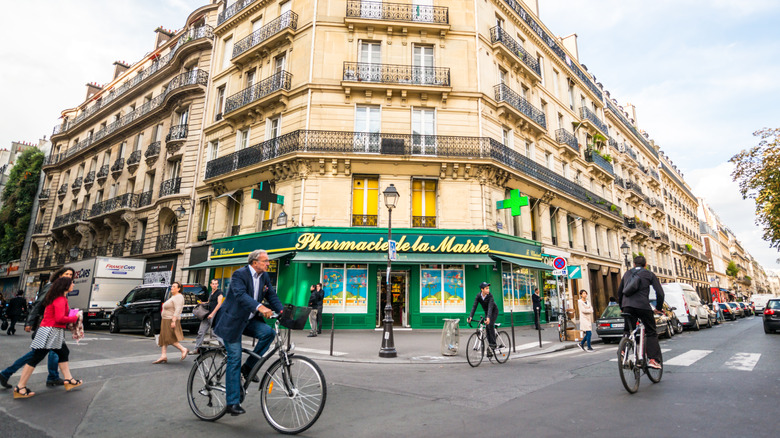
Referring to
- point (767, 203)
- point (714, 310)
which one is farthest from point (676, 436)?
point (714, 310)

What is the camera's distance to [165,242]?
22266mm

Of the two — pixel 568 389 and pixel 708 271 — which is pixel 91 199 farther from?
pixel 708 271

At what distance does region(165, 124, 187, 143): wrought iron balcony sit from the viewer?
23.0m

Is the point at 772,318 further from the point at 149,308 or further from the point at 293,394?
the point at 149,308

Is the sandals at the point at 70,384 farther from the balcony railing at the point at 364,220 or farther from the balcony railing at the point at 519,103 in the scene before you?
the balcony railing at the point at 519,103

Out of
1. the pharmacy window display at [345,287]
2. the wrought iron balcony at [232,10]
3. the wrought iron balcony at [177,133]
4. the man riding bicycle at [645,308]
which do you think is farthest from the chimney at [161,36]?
the man riding bicycle at [645,308]

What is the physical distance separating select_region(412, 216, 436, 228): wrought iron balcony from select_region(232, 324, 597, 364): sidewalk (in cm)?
423

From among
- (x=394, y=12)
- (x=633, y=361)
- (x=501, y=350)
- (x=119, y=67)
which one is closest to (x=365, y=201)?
(x=394, y=12)

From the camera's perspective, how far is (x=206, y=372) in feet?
14.1

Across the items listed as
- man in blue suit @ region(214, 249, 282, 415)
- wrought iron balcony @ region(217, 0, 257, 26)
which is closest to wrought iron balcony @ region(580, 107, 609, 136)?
wrought iron balcony @ region(217, 0, 257, 26)

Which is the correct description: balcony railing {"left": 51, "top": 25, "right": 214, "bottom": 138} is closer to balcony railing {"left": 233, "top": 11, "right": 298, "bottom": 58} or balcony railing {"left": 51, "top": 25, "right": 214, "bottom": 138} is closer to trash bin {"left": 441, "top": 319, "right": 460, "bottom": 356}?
balcony railing {"left": 233, "top": 11, "right": 298, "bottom": 58}

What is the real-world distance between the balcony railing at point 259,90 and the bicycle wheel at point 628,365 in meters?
16.8

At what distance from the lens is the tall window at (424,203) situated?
16.5m

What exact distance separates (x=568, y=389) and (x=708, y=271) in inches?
2682
